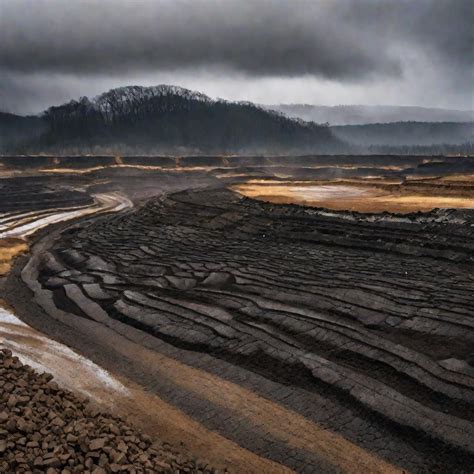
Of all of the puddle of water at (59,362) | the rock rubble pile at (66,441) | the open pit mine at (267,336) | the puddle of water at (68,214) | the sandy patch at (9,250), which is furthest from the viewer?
the puddle of water at (68,214)

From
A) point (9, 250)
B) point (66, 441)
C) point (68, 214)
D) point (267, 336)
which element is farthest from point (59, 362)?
point (68, 214)

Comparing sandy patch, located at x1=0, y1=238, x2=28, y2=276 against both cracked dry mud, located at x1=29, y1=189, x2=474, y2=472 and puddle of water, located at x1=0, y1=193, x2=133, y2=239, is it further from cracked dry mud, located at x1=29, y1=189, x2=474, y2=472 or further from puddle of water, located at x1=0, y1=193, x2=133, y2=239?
puddle of water, located at x1=0, y1=193, x2=133, y2=239

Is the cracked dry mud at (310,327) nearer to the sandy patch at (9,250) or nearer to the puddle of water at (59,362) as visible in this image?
the puddle of water at (59,362)

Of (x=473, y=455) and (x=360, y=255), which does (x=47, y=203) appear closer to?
(x=360, y=255)

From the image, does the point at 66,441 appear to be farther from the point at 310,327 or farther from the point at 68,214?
the point at 68,214

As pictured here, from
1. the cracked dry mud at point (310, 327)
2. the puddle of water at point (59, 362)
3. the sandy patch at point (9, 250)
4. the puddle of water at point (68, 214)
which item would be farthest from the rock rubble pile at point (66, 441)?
the puddle of water at point (68, 214)

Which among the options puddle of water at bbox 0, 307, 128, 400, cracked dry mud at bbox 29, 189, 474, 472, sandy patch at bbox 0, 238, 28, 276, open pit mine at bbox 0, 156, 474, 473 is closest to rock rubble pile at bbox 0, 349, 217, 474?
open pit mine at bbox 0, 156, 474, 473

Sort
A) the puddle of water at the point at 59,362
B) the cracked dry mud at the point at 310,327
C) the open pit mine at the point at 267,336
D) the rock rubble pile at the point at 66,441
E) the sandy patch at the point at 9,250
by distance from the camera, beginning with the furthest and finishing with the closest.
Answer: the sandy patch at the point at 9,250, the puddle of water at the point at 59,362, the cracked dry mud at the point at 310,327, the open pit mine at the point at 267,336, the rock rubble pile at the point at 66,441
